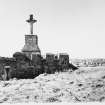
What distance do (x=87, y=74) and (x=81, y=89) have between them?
2853 mm

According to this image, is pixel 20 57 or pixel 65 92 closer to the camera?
pixel 65 92

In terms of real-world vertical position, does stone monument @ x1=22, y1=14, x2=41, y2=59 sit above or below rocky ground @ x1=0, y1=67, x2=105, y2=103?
above

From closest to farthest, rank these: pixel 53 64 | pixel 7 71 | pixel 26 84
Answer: pixel 26 84 → pixel 7 71 → pixel 53 64

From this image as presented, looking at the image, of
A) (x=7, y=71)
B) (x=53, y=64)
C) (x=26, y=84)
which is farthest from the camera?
(x=53, y=64)

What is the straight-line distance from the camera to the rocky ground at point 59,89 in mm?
11891

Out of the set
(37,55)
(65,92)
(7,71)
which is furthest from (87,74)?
(7,71)

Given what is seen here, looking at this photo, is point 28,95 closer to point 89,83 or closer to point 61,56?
point 89,83

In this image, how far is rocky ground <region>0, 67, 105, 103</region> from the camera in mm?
11891

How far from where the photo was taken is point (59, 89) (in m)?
13.0

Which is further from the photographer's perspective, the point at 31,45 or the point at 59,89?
the point at 31,45

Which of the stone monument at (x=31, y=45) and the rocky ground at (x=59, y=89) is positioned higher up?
the stone monument at (x=31, y=45)

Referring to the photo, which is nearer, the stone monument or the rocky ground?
the rocky ground

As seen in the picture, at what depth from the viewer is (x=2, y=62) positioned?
17.9m

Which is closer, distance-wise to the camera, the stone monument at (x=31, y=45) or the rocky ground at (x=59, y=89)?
the rocky ground at (x=59, y=89)
